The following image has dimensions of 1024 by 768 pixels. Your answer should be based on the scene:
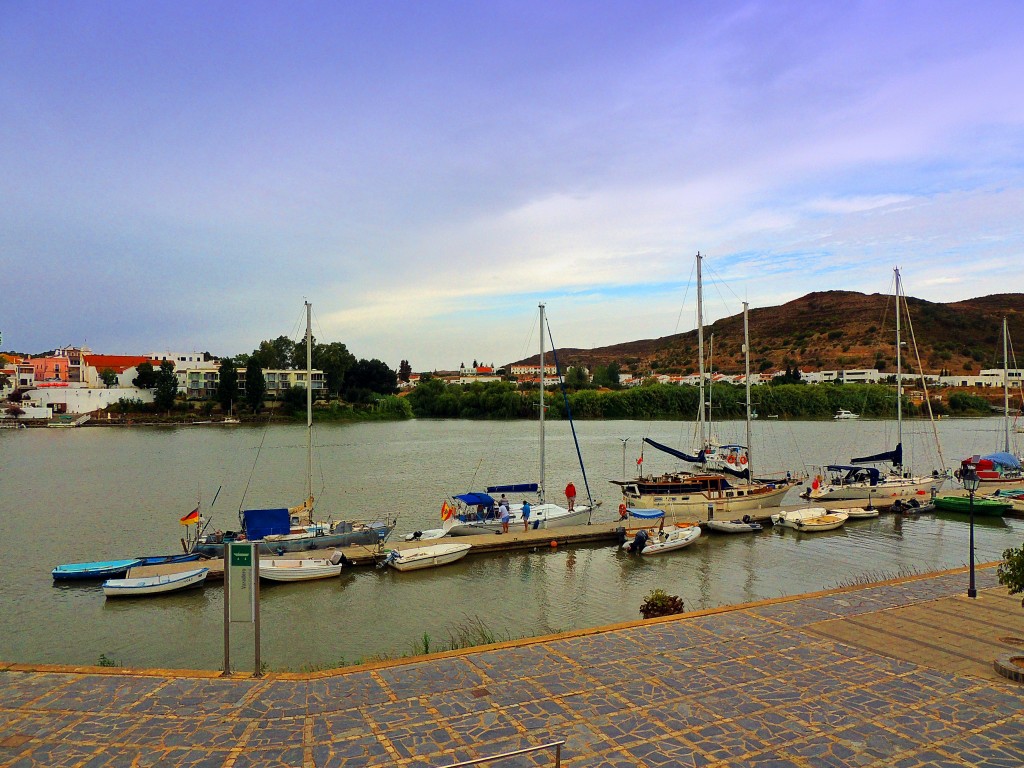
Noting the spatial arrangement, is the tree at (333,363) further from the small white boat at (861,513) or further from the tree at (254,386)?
the small white boat at (861,513)

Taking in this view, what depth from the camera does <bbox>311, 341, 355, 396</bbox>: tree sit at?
11122 centimetres

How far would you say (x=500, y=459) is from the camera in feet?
178

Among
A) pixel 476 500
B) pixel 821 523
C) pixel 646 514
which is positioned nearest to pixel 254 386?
pixel 476 500

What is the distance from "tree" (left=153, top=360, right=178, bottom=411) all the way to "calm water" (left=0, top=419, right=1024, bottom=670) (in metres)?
53.9

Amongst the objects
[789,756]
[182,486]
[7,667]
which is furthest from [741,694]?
[182,486]

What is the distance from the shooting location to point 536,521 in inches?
1025

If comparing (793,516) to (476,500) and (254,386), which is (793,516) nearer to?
(476,500)

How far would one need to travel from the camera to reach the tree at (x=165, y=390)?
341ft

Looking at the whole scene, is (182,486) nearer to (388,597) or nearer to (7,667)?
(388,597)

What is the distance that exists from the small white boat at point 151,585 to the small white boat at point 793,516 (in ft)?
71.9

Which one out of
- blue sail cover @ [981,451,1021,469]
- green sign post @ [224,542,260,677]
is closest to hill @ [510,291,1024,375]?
blue sail cover @ [981,451,1021,469]

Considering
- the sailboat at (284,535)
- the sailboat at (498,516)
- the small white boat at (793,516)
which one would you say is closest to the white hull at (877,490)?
the small white boat at (793,516)

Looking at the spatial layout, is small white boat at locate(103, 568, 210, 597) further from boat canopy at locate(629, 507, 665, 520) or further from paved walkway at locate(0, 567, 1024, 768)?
boat canopy at locate(629, 507, 665, 520)

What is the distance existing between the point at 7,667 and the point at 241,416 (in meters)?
100
